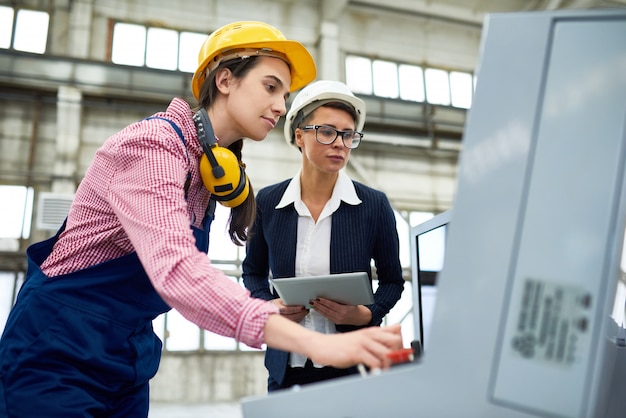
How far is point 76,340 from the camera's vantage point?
1014mm

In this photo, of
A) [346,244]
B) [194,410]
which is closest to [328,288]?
[346,244]

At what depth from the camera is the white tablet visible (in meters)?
1.53

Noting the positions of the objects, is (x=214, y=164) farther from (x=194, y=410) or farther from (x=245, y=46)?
(x=194, y=410)

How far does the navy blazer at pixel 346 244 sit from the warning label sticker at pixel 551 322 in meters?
1.30

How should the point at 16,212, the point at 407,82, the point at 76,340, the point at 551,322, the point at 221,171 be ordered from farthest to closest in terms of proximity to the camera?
1. the point at 407,82
2. the point at 16,212
3. the point at 221,171
4. the point at 76,340
5. the point at 551,322

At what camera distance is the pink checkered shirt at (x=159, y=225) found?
808 millimetres

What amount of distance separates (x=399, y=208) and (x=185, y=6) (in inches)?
178

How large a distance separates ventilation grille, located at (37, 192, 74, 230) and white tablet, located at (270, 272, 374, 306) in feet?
18.6

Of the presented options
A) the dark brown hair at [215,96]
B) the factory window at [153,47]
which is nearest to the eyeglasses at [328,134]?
the dark brown hair at [215,96]

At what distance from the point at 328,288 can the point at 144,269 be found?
64 cm

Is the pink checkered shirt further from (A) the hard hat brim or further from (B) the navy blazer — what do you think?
(B) the navy blazer

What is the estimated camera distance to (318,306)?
1.73 metres

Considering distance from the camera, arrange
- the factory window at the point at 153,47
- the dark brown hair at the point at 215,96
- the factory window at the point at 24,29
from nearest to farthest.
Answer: the dark brown hair at the point at 215,96 < the factory window at the point at 24,29 < the factory window at the point at 153,47

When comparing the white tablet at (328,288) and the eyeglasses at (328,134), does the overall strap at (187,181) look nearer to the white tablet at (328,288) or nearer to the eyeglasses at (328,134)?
the white tablet at (328,288)
